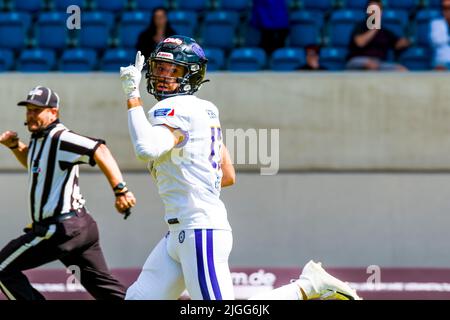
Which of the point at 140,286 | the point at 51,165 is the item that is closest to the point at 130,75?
the point at 140,286

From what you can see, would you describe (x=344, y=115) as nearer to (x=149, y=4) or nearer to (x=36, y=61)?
(x=149, y=4)

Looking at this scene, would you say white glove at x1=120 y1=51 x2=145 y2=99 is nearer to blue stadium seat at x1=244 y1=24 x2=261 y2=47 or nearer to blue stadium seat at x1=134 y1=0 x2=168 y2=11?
blue stadium seat at x1=244 y1=24 x2=261 y2=47

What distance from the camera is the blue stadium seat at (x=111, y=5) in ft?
43.4

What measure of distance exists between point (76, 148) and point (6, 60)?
16.0ft

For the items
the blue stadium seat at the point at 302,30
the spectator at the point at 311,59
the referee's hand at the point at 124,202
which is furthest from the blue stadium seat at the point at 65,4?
the referee's hand at the point at 124,202

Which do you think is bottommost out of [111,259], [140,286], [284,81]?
[111,259]

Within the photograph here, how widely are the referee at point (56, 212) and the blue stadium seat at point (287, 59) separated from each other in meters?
4.36

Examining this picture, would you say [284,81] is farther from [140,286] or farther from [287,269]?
[140,286]

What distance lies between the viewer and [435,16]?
1224cm

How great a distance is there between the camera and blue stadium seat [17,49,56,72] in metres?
12.3

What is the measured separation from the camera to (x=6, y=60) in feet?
40.9

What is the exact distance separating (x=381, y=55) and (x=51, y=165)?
484 centimetres

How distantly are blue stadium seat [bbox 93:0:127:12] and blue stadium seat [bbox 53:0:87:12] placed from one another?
159 millimetres

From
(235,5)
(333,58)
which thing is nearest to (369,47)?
(333,58)
